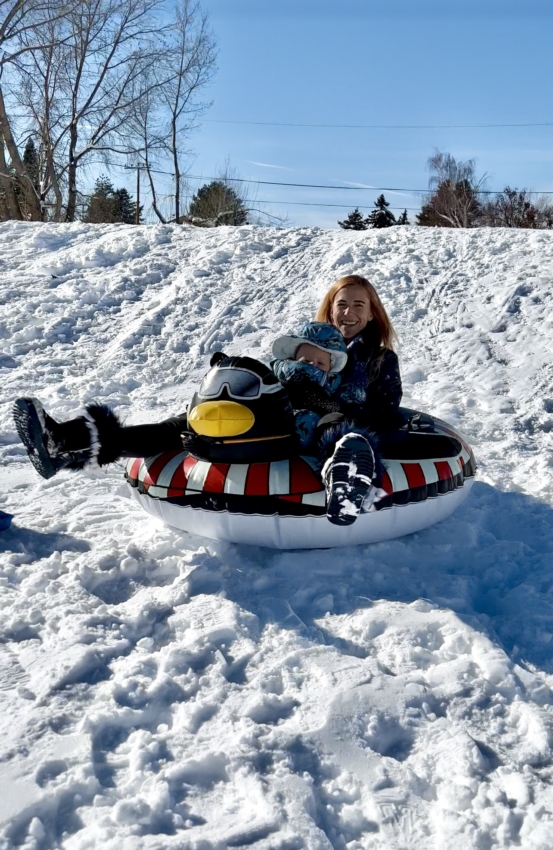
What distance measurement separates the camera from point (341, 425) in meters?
2.69

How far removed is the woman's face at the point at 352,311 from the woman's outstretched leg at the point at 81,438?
1.08 metres

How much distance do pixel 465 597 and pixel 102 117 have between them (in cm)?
1679

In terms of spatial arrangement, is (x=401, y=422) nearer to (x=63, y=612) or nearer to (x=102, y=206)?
(x=63, y=612)

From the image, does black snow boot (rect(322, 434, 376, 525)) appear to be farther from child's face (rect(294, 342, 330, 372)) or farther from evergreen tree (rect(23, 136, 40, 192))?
evergreen tree (rect(23, 136, 40, 192))

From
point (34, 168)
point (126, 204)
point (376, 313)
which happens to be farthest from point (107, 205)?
point (376, 313)

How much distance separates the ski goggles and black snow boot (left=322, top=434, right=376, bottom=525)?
18.2 inches

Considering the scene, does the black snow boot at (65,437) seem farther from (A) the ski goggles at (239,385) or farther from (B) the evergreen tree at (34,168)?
(B) the evergreen tree at (34,168)

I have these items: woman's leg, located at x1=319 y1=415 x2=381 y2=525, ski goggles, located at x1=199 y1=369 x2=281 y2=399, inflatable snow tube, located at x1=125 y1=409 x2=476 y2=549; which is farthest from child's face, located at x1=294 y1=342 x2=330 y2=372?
woman's leg, located at x1=319 y1=415 x2=381 y2=525

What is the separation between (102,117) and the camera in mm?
16297

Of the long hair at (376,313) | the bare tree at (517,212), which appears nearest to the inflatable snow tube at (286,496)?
the long hair at (376,313)

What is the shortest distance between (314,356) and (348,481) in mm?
834

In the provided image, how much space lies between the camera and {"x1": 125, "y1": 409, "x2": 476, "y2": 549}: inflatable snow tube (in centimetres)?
269

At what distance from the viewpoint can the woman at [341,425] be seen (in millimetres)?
2475

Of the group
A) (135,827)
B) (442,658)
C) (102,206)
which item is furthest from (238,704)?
(102,206)
